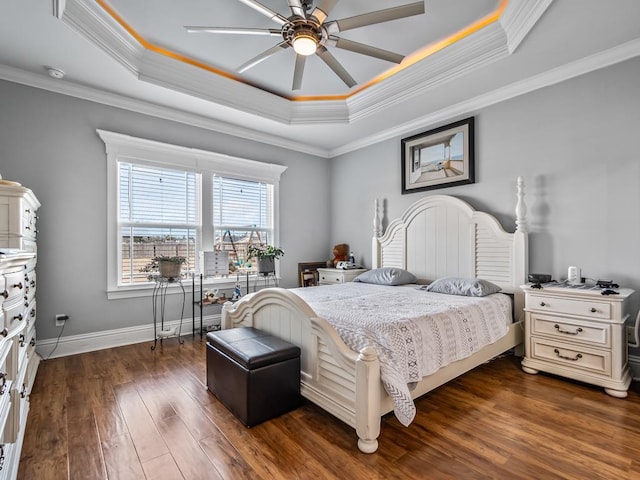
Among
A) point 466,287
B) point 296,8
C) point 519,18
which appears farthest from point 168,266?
point 519,18

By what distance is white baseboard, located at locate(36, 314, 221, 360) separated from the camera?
314 cm

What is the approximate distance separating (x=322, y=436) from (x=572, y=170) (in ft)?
10.2

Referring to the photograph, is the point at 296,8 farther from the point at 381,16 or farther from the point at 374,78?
the point at 374,78

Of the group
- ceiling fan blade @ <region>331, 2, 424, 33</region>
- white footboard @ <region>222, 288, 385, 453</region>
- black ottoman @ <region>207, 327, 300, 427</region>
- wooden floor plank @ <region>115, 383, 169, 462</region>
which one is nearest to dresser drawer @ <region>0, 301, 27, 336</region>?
wooden floor plank @ <region>115, 383, 169, 462</region>

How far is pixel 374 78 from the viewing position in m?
3.69

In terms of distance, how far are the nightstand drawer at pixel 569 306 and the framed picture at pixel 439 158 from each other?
151 centimetres

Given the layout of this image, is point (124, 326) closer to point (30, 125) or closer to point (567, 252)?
Result: point (30, 125)

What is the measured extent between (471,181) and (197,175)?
3324mm

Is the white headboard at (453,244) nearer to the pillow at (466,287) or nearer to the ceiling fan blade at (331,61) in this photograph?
the pillow at (466,287)

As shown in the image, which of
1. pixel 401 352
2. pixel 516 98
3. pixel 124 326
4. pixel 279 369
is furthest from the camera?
pixel 124 326

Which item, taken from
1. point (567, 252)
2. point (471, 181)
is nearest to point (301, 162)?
point (471, 181)

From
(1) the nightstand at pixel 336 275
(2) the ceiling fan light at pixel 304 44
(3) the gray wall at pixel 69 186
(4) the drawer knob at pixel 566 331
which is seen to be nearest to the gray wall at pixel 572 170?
(4) the drawer knob at pixel 566 331

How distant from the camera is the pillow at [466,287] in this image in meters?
2.97

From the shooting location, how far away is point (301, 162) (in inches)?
204
